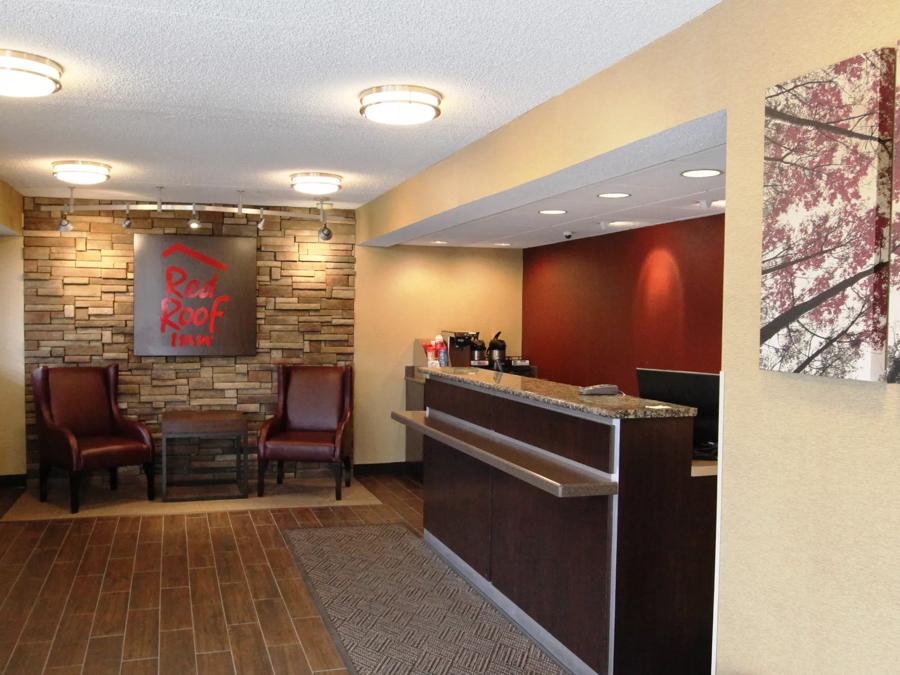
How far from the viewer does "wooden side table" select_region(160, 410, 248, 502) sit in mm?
6449

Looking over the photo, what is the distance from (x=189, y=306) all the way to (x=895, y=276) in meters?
6.19

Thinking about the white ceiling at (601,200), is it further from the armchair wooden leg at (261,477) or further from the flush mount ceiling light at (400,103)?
the armchair wooden leg at (261,477)

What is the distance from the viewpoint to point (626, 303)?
6637 mm

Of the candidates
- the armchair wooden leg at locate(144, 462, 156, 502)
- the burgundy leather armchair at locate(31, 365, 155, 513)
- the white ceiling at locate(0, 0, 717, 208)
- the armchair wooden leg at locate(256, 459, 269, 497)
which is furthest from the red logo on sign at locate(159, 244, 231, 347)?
the white ceiling at locate(0, 0, 717, 208)

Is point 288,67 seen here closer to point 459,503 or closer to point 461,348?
point 459,503

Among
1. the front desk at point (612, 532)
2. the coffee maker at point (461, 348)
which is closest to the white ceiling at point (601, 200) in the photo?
the coffee maker at point (461, 348)

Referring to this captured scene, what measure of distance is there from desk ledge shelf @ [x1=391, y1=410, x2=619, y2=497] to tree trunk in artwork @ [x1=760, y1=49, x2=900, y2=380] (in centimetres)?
117

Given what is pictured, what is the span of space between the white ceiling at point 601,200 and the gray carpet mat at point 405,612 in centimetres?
207

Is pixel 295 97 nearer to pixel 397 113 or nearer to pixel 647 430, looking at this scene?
pixel 397 113

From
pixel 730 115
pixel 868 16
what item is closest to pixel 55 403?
pixel 730 115

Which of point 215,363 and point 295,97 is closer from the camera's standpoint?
point 295,97

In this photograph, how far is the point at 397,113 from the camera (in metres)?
3.44

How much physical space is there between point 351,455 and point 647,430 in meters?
4.43

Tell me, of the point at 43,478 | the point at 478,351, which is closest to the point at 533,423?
the point at 478,351
